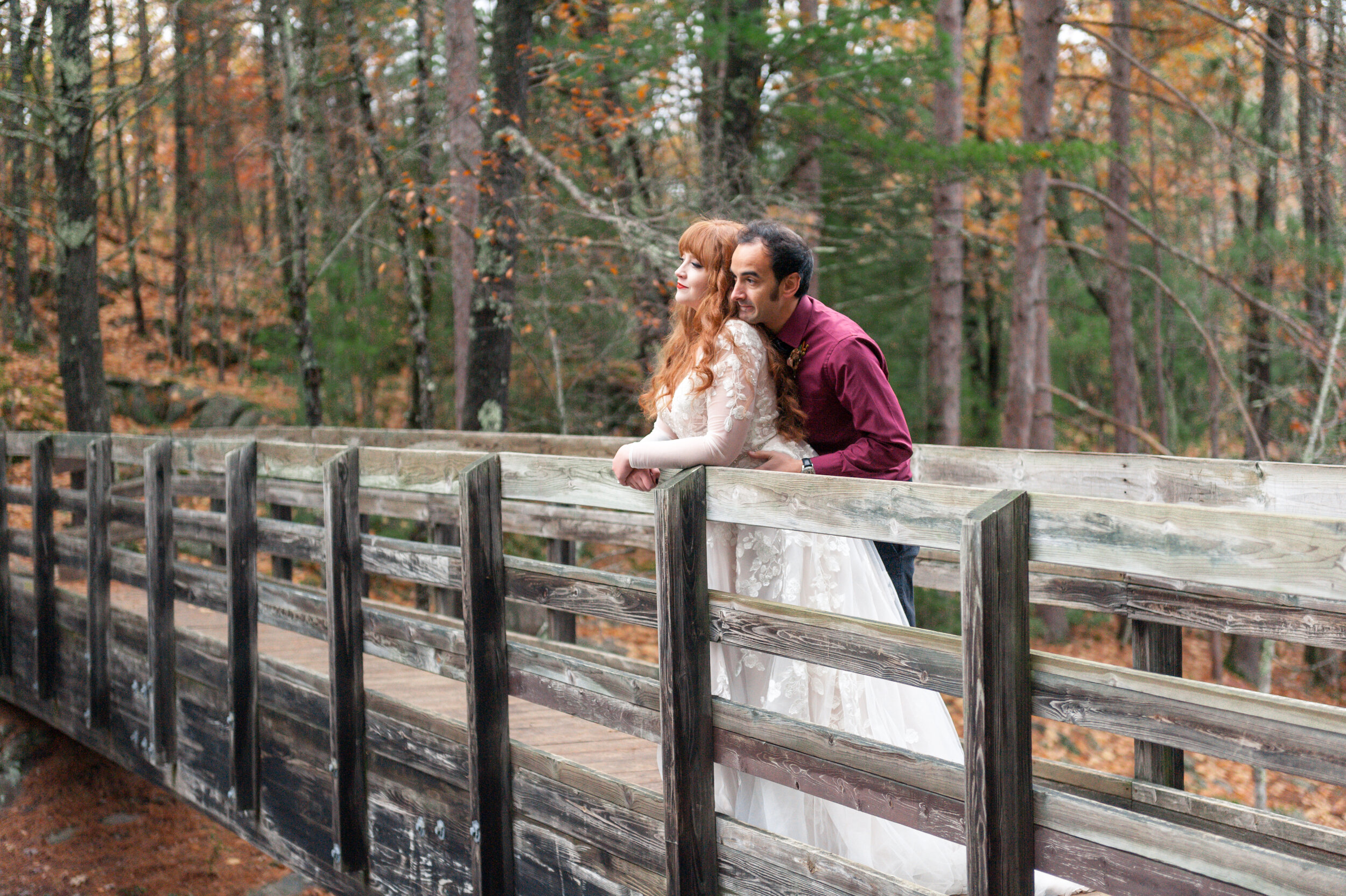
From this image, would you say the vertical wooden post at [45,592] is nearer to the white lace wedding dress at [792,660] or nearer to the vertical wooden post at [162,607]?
the vertical wooden post at [162,607]

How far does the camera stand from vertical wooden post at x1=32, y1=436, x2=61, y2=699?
661cm

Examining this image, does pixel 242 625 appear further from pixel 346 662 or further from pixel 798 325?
pixel 798 325

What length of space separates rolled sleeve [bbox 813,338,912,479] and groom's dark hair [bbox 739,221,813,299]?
26cm

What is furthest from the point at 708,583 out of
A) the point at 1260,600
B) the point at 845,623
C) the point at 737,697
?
the point at 1260,600

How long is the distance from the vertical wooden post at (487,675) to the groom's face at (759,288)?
1108 mm

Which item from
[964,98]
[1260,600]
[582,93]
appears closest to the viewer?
[1260,600]

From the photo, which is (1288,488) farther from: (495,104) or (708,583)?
(495,104)

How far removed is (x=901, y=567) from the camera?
329 cm

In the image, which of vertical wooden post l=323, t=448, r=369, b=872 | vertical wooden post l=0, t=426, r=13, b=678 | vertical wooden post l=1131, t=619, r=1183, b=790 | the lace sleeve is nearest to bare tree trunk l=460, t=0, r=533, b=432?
vertical wooden post l=0, t=426, r=13, b=678

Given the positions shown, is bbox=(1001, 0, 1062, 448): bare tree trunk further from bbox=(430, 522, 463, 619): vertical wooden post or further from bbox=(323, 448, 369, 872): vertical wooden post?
bbox=(323, 448, 369, 872): vertical wooden post

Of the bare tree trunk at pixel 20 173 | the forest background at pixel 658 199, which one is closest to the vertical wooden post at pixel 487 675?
the forest background at pixel 658 199

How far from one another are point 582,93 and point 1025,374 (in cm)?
628

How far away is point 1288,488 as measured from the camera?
3270mm

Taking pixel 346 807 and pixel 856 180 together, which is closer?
pixel 346 807
